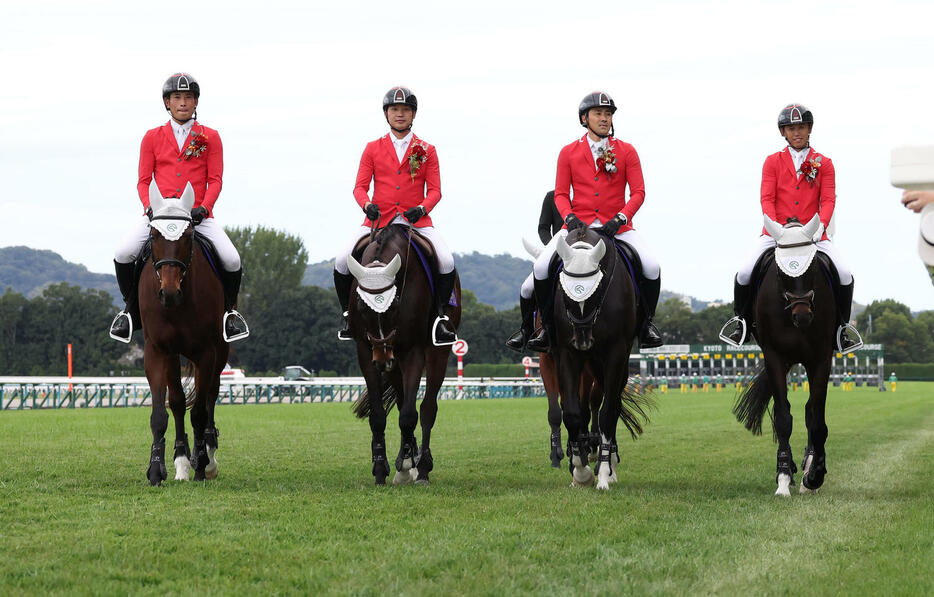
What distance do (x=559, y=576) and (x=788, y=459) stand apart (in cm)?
496

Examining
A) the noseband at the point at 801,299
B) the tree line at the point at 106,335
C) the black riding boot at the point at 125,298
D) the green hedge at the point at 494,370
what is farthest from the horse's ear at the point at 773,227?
the green hedge at the point at 494,370

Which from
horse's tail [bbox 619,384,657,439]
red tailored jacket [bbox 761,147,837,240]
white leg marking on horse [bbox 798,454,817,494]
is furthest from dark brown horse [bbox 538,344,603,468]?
red tailored jacket [bbox 761,147,837,240]

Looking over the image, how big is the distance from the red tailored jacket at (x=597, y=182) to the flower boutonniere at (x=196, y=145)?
3.20 metres

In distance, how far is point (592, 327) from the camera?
9781 mm

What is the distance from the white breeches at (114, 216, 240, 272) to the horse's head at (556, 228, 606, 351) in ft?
9.27

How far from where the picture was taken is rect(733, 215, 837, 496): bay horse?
9711 millimetres

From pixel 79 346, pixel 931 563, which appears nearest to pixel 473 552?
pixel 931 563

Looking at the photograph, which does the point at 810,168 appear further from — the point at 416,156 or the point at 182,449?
the point at 182,449

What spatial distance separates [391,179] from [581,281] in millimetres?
2322

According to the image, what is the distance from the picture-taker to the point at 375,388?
10578 mm

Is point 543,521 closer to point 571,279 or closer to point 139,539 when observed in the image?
point 139,539

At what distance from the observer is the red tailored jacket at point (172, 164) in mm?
10695

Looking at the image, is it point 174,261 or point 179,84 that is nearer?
point 174,261

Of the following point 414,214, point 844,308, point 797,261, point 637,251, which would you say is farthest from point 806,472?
point 414,214
